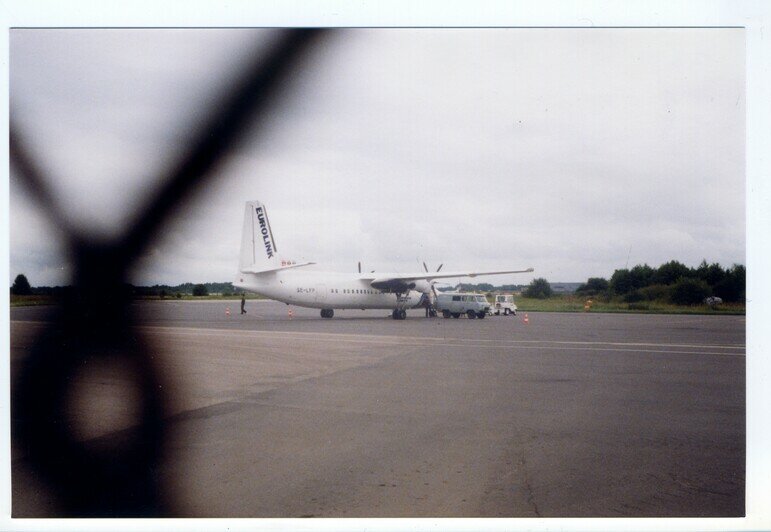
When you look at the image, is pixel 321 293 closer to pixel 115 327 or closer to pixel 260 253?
pixel 260 253

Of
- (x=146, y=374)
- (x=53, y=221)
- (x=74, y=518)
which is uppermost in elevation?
(x=53, y=221)

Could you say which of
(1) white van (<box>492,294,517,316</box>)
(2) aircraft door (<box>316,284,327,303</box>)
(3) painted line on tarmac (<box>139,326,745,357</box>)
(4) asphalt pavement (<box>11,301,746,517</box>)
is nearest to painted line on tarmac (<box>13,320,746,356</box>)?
(3) painted line on tarmac (<box>139,326,745,357</box>)

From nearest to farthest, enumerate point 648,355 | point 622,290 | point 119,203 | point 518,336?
1. point 119,203
2. point 648,355
3. point 518,336
4. point 622,290

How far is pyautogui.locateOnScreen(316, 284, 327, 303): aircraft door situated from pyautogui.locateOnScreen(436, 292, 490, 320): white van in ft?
21.8

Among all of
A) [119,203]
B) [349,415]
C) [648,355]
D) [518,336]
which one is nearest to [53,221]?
[119,203]

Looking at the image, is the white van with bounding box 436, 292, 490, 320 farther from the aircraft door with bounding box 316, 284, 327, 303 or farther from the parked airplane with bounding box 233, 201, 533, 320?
the aircraft door with bounding box 316, 284, 327, 303

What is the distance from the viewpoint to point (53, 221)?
10.5 feet

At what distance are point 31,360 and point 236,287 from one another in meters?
15.7

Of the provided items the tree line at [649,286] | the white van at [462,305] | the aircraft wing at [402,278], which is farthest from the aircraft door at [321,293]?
the tree line at [649,286]

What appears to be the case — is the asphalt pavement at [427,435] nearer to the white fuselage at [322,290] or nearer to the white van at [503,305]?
the white fuselage at [322,290]

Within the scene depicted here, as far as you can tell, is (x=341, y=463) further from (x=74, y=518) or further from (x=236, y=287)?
(x=236, y=287)

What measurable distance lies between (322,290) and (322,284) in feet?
0.81

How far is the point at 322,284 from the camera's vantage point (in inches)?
920

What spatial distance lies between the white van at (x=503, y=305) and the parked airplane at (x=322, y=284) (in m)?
5.14
